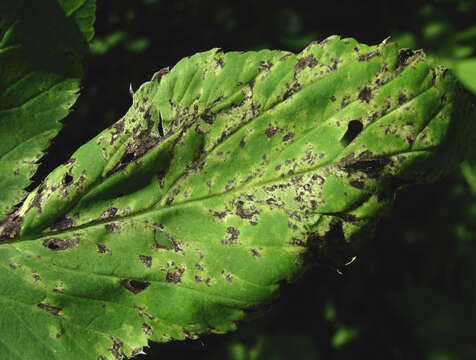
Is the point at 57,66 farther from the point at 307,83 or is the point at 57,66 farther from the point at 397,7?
the point at 397,7

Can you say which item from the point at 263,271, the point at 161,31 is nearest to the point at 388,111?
the point at 263,271

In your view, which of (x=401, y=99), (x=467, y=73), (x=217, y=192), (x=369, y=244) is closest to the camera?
(x=401, y=99)

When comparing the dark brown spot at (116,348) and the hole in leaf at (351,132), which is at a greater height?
the hole in leaf at (351,132)

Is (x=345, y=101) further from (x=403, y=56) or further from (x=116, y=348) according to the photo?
(x=116, y=348)

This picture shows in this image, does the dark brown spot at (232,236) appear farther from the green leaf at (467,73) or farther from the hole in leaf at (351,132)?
the green leaf at (467,73)

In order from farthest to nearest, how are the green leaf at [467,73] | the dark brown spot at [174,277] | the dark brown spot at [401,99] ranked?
1. the green leaf at [467,73]
2. the dark brown spot at [174,277]
3. the dark brown spot at [401,99]

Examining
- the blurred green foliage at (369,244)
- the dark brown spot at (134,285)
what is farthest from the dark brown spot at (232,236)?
the blurred green foliage at (369,244)

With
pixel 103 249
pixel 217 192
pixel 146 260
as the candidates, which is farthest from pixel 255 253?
pixel 103 249
